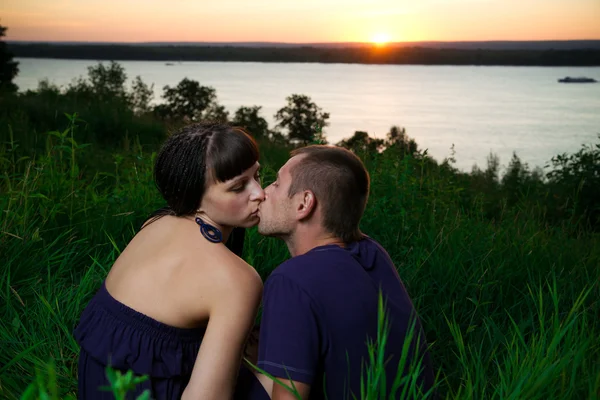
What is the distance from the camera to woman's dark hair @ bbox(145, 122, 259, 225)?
8.60 ft

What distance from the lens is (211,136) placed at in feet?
8.64

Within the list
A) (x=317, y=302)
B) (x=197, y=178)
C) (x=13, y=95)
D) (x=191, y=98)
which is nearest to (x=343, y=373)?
(x=317, y=302)

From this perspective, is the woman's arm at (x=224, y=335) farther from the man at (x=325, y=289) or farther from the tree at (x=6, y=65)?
the tree at (x=6, y=65)

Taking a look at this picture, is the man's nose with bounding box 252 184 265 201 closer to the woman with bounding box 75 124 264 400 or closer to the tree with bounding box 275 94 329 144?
the woman with bounding box 75 124 264 400

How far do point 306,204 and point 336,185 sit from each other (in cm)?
14

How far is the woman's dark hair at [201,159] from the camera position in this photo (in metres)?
2.62

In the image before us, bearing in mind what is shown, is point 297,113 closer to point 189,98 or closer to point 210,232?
point 189,98

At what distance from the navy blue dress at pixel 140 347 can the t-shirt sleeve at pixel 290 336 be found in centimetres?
58

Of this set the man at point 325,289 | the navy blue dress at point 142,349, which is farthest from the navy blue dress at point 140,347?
the man at point 325,289

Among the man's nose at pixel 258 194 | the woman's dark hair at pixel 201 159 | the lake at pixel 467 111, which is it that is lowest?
the lake at pixel 467 111

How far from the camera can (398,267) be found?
14.1 feet

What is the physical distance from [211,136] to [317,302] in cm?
→ 88

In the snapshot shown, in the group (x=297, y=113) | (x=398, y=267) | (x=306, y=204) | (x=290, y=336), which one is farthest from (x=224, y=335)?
(x=297, y=113)

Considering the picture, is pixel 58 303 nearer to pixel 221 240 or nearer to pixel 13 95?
pixel 221 240
